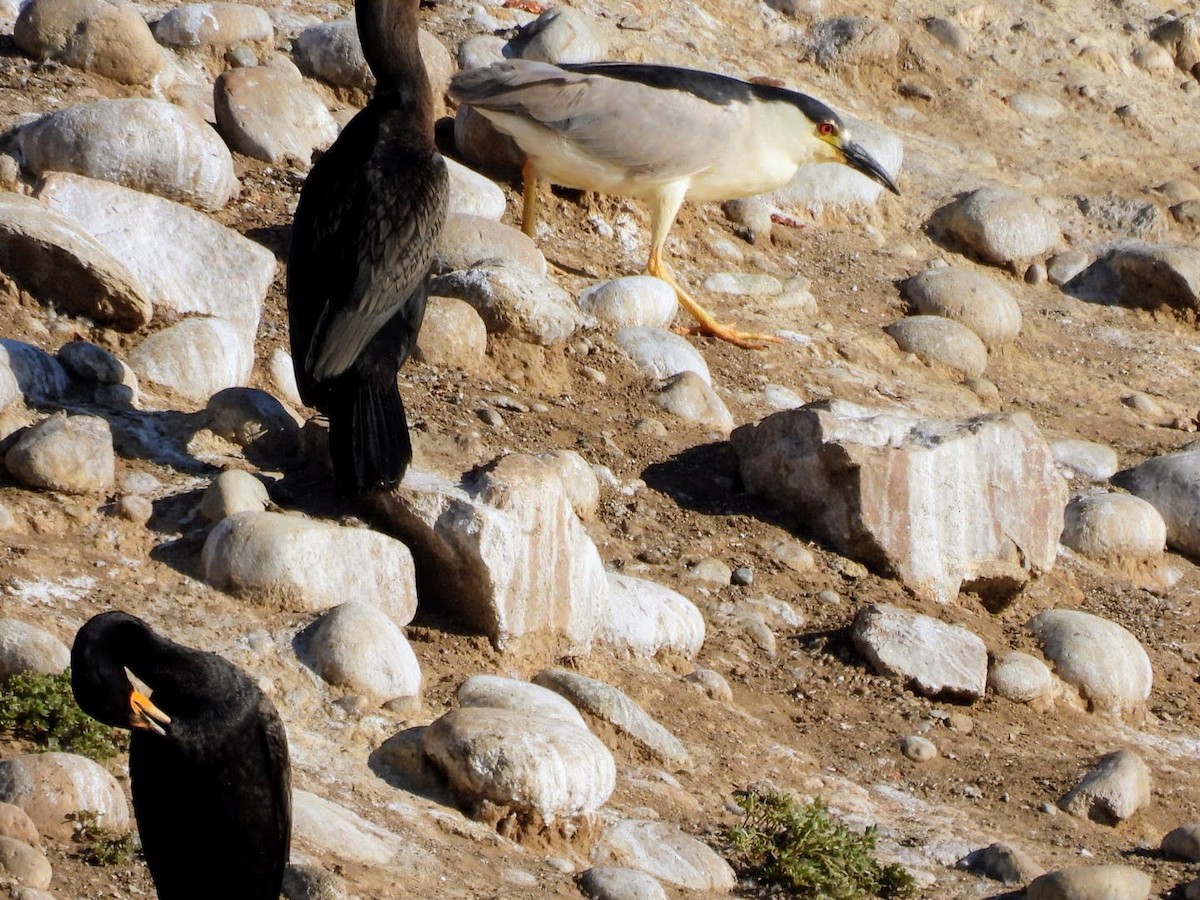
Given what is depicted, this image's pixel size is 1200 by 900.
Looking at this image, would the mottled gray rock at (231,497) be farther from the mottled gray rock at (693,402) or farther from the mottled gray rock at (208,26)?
the mottled gray rock at (208,26)

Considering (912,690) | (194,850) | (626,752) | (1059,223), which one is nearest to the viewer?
(194,850)

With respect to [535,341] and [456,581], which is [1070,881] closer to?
[456,581]

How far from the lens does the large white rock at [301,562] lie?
530cm

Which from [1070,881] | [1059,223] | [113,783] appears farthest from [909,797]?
[1059,223]

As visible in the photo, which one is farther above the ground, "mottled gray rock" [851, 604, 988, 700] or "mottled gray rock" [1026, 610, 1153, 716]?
"mottled gray rock" [851, 604, 988, 700]

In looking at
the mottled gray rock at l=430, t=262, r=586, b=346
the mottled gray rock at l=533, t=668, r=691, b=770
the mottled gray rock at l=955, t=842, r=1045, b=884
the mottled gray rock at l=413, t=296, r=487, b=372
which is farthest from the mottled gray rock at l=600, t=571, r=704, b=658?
the mottled gray rock at l=430, t=262, r=586, b=346

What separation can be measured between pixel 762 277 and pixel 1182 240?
338cm

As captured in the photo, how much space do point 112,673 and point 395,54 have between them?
353cm

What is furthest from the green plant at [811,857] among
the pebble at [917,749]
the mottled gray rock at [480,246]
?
the mottled gray rock at [480,246]

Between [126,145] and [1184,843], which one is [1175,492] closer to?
[1184,843]

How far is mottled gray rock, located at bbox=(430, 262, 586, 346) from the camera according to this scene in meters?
7.64

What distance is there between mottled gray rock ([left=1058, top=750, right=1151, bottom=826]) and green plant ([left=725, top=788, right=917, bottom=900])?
1006mm

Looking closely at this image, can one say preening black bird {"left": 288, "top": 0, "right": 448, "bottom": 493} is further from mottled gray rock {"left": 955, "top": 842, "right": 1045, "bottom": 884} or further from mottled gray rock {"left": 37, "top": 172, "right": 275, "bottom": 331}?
mottled gray rock {"left": 955, "top": 842, "right": 1045, "bottom": 884}

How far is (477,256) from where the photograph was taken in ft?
26.1
